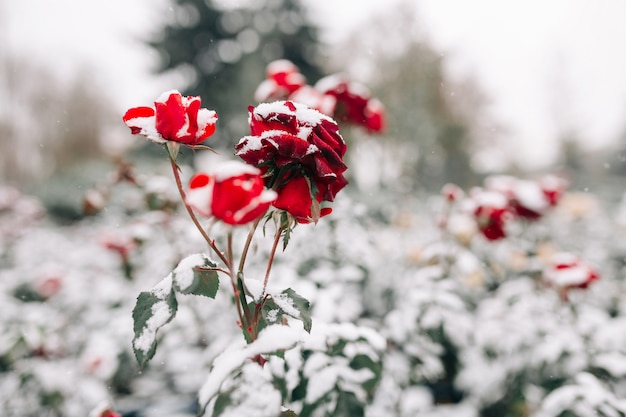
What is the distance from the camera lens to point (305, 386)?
116cm

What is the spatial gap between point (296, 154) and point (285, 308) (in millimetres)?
271

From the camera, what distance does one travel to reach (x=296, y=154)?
73cm

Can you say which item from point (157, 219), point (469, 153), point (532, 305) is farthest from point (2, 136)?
point (532, 305)

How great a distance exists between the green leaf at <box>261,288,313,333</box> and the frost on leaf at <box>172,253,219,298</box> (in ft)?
0.33

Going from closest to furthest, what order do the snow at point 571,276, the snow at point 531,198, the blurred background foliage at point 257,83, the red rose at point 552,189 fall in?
1. the snow at point 571,276
2. the snow at point 531,198
3. the red rose at point 552,189
4. the blurred background foliage at point 257,83

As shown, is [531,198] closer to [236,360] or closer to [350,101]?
[350,101]

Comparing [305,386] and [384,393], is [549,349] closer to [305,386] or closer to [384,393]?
[384,393]

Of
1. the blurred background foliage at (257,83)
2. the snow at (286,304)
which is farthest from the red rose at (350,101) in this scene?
the blurred background foliage at (257,83)

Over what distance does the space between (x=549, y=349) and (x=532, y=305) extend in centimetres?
37

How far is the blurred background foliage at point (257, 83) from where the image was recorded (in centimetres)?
1365

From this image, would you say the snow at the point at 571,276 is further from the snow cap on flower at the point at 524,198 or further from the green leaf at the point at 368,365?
the green leaf at the point at 368,365

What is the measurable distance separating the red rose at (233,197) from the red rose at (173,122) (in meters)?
0.19

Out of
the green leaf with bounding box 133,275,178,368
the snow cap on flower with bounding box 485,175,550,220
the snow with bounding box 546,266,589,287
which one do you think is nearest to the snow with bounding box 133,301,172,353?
the green leaf with bounding box 133,275,178,368

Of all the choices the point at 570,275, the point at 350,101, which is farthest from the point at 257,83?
the point at 570,275
